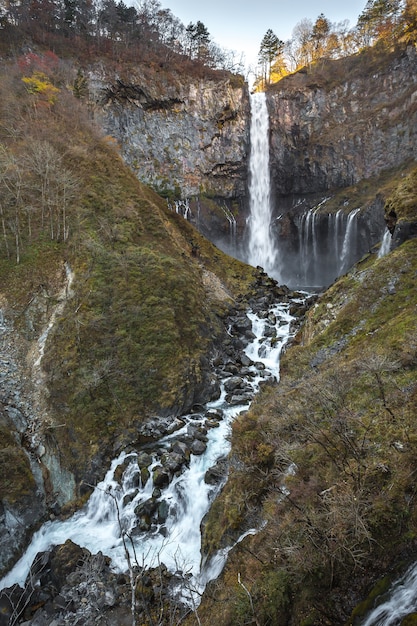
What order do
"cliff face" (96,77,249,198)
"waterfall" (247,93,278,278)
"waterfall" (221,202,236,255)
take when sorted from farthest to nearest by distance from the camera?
1. "waterfall" (221,202,236,255)
2. "waterfall" (247,93,278,278)
3. "cliff face" (96,77,249,198)

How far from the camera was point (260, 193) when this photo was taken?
47.0m

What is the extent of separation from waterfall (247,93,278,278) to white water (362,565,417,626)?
41358 mm

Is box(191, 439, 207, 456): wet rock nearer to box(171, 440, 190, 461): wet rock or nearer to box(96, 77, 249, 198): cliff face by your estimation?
box(171, 440, 190, 461): wet rock

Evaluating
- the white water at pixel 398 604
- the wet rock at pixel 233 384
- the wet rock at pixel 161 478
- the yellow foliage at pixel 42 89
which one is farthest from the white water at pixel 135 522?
the yellow foliage at pixel 42 89

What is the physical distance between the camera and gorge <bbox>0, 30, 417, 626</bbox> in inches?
243

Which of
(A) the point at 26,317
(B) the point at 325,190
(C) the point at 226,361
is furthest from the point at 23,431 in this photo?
(B) the point at 325,190

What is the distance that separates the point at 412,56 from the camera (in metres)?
41.4

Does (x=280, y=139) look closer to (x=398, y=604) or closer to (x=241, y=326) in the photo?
(x=241, y=326)

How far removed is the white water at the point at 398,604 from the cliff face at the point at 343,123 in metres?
45.4

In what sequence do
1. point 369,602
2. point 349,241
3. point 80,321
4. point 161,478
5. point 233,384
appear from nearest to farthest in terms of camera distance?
point 369,602
point 161,478
point 80,321
point 233,384
point 349,241

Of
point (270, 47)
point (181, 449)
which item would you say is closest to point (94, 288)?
point (181, 449)

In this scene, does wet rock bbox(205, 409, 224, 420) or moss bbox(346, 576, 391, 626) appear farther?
wet rock bbox(205, 409, 224, 420)

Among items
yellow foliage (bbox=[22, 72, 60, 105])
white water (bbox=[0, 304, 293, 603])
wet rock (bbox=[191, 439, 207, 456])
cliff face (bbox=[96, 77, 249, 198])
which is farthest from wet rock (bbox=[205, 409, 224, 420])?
cliff face (bbox=[96, 77, 249, 198])

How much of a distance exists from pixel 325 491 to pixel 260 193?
45381 mm
